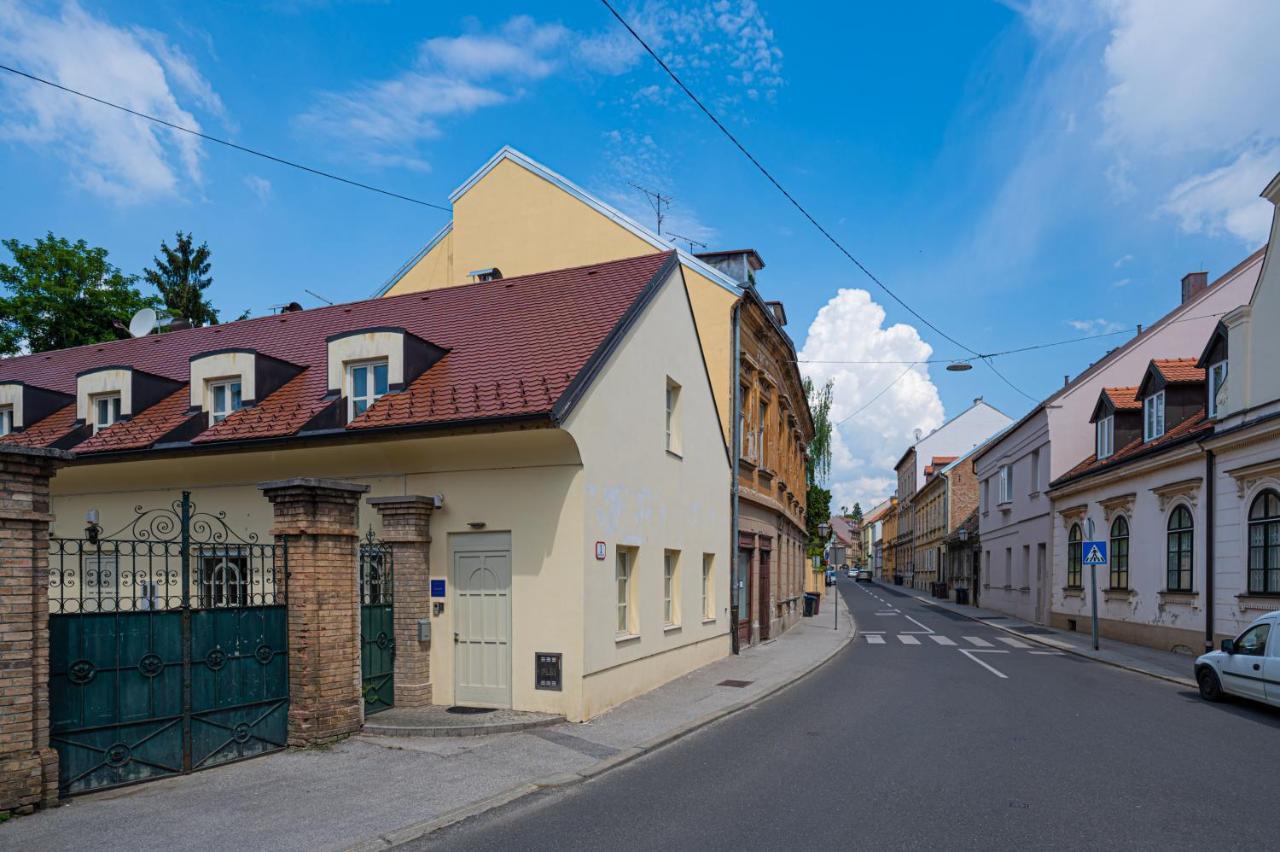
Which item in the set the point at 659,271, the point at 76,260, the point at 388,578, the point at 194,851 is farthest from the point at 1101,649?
the point at 76,260

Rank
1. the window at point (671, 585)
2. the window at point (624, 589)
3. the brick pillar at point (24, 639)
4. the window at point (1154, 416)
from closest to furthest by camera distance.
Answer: the brick pillar at point (24, 639) → the window at point (624, 589) → the window at point (671, 585) → the window at point (1154, 416)

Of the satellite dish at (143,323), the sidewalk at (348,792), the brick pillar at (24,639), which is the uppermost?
the satellite dish at (143,323)

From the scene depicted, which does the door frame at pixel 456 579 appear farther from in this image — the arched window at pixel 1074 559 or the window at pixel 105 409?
the arched window at pixel 1074 559

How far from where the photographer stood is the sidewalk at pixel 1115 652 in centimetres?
1680

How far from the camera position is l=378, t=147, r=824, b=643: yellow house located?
63.3ft

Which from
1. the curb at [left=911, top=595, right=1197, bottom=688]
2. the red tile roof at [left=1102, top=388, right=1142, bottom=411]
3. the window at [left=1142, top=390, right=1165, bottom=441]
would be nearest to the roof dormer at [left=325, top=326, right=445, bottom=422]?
the curb at [left=911, top=595, right=1197, bottom=688]

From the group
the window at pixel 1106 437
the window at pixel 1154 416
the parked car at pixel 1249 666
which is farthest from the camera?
the window at pixel 1106 437

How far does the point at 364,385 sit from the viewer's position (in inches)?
519

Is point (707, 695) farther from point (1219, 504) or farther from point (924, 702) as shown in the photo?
point (1219, 504)

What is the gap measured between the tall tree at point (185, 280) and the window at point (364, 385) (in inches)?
1234

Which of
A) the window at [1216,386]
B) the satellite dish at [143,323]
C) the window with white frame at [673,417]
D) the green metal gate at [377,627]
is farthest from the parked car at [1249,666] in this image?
the satellite dish at [143,323]

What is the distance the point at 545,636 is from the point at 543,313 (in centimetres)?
549

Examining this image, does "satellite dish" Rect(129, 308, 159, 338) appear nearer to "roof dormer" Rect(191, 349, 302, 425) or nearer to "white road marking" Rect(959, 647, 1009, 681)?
"roof dormer" Rect(191, 349, 302, 425)

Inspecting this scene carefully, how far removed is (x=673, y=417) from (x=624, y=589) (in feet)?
11.8
